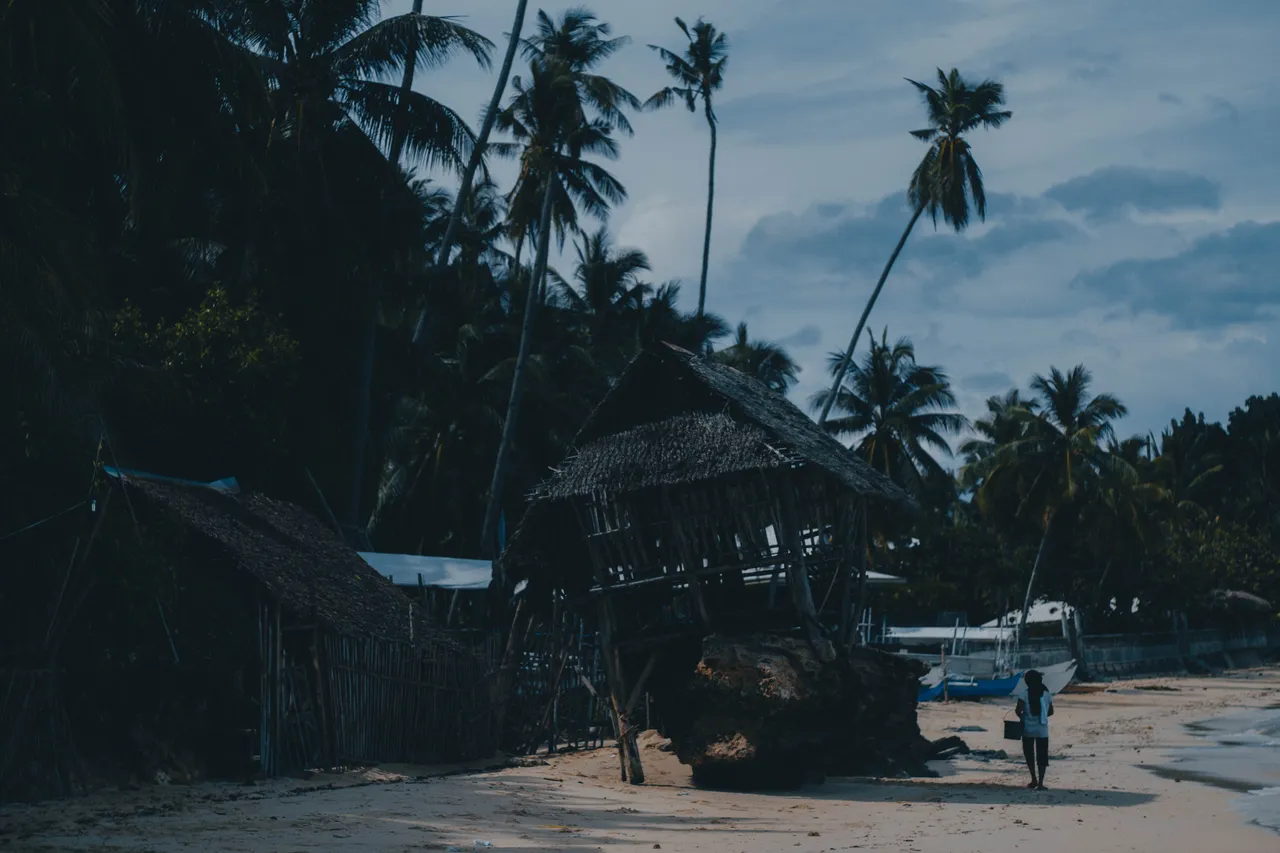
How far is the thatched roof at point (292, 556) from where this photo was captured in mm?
15984

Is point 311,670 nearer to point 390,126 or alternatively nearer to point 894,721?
point 894,721

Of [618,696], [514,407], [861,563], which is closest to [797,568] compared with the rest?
[618,696]

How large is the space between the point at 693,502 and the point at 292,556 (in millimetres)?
5142

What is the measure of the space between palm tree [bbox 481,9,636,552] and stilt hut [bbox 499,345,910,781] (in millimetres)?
13272

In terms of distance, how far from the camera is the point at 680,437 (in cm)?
1762

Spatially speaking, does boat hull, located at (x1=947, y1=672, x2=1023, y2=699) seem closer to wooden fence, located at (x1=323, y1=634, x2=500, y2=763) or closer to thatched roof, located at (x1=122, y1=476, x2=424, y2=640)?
wooden fence, located at (x1=323, y1=634, x2=500, y2=763)

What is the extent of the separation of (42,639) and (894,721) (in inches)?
428

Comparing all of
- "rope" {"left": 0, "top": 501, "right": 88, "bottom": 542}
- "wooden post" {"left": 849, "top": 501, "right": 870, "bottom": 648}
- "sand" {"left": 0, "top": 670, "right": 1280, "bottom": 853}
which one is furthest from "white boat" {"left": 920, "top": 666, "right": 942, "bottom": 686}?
"rope" {"left": 0, "top": 501, "right": 88, "bottom": 542}

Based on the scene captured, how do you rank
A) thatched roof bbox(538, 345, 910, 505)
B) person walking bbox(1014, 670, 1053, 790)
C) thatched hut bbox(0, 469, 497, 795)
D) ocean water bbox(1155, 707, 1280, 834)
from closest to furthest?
thatched hut bbox(0, 469, 497, 795) < ocean water bbox(1155, 707, 1280, 834) < person walking bbox(1014, 670, 1053, 790) < thatched roof bbox(538, 345, 910, 505)

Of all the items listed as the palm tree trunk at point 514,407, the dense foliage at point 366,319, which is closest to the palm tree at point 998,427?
the dense foliage at point 366,319

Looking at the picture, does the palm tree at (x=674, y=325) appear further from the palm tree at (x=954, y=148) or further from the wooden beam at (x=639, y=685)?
the wooden beam at (x=639, y=685)

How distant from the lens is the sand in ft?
37.8

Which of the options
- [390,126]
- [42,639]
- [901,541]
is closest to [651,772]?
[42,639]

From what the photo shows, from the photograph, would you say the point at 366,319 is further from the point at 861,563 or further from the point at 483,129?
the point at 861,563
